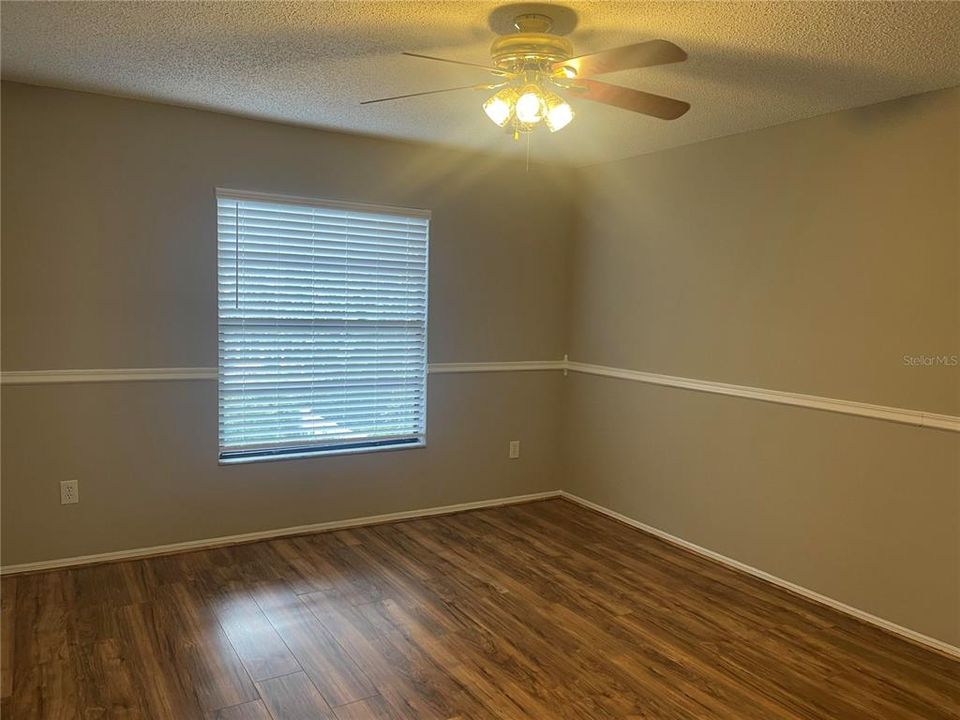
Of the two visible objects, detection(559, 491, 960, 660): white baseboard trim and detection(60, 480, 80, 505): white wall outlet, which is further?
detection(60, 480, 80, 505): white wall outlet

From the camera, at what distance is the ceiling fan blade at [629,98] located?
2.44 m

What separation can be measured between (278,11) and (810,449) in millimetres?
2937

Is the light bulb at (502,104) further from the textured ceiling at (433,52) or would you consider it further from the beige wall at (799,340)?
the beige wall at (799,340)

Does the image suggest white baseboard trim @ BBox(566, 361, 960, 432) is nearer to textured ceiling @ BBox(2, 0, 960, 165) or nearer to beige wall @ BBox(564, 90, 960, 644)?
beige wall @ BBox(564, 90, 960, 644)

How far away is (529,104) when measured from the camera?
2.39 m

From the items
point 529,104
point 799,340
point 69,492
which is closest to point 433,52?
point 529,104

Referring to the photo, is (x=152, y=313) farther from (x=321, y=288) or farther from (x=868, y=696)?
(x=868, y=696)

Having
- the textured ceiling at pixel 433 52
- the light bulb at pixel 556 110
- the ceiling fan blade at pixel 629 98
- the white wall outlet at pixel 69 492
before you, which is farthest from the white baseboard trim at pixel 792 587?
the white wall outlet at pixel 69 492

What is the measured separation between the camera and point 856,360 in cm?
329

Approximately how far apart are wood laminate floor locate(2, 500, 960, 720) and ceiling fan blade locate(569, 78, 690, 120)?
2041 millimetres

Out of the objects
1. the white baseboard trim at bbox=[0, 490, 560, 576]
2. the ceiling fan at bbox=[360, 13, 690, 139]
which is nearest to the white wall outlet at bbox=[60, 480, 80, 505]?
the white baseboard trim at bbox=[0, 490, 560, 576]

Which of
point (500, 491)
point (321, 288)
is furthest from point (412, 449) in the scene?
point (321, 288)

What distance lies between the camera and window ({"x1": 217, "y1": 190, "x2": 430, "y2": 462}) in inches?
155

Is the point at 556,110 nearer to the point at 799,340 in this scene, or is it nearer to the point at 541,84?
the point at 541,84
